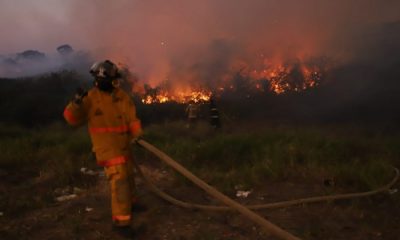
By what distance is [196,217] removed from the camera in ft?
16.1

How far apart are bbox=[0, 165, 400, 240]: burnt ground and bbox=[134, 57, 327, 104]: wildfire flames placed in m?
12.0

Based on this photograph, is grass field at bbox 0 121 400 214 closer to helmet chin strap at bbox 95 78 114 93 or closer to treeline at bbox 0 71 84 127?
helmet chin strap at bbox 95 78 114 93

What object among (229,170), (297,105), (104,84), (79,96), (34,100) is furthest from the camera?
(34,100)

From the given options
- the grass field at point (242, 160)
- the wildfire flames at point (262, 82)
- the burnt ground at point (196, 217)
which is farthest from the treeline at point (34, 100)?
the burnt ground at point (196, 217)

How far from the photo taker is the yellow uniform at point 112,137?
14.1ft

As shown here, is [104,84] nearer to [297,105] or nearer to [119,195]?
[119,195]

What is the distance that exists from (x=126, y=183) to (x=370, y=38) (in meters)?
21.0

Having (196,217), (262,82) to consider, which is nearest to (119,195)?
(196,217)

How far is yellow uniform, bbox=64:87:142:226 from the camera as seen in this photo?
431 cm

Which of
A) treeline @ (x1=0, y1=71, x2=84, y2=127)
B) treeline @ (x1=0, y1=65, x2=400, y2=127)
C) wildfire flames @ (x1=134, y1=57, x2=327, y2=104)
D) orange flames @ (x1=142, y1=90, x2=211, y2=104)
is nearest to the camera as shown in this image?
treeline @ (x1=0, y1=65, x2=400, y2=127)

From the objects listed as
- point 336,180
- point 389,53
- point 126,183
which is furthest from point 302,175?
point 389,53

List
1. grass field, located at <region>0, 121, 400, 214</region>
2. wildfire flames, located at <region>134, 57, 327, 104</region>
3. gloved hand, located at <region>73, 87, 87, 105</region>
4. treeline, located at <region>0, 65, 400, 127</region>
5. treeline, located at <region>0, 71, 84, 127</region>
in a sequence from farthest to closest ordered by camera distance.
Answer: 1. wildfire flames, located at <region>134, 57, 327, 104</region>
2. treeline, located at <region>0, 71, 84, 127</region>
3. treeline, located at <region>0, 65, 400, 127</region>
4. grass field, located at <region>0, 121, 400, 214</region>
5. gloved hand, located at <region>73, 87, 87, 105</region>

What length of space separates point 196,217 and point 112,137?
1449mm

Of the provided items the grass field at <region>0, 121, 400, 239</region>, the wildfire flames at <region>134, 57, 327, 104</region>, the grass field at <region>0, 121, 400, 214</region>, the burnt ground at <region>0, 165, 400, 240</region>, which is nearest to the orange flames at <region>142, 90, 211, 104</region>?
the wildfire flames at <region>134, 57, 327, 104</region>
